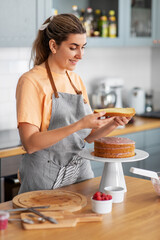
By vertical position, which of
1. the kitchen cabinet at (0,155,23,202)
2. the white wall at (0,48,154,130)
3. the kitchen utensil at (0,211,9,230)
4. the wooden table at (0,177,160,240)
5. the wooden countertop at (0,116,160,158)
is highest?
the white wall at (0,48,154,130)

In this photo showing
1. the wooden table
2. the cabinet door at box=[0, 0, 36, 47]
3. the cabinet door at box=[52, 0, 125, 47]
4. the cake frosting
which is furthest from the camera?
the cabinet door at box=[52, 0, 125, 47]

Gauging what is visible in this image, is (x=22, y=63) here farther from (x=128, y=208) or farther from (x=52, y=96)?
(x=128, y=208)

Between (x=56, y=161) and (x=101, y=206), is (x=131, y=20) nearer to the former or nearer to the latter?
(x=56, y=161)

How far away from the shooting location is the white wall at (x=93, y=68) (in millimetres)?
3475

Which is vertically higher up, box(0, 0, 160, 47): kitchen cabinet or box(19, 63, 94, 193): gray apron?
box(0, 0, 160, 47): kitchen cabinet

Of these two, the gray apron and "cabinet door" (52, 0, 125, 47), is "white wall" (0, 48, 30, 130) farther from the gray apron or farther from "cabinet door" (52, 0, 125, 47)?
the gray apron

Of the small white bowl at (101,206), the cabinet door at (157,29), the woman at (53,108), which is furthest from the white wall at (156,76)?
the small white bowl at (101,206)

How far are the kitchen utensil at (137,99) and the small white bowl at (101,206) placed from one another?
2.80 m

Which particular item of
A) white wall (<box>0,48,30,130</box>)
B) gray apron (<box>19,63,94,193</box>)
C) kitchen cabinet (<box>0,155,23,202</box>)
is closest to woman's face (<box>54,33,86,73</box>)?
gray apron (<box>19,63,94,193</box>)

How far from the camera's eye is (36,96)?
1.95 m

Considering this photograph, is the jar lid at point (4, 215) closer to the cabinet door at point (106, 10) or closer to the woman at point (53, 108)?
the woman at point (53, 108)

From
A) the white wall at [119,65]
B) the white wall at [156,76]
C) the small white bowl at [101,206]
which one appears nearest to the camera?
the small white bowl at [101,206]

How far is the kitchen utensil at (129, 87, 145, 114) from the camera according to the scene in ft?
14.4

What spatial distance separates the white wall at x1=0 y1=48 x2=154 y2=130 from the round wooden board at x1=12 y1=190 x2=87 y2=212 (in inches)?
69.8
